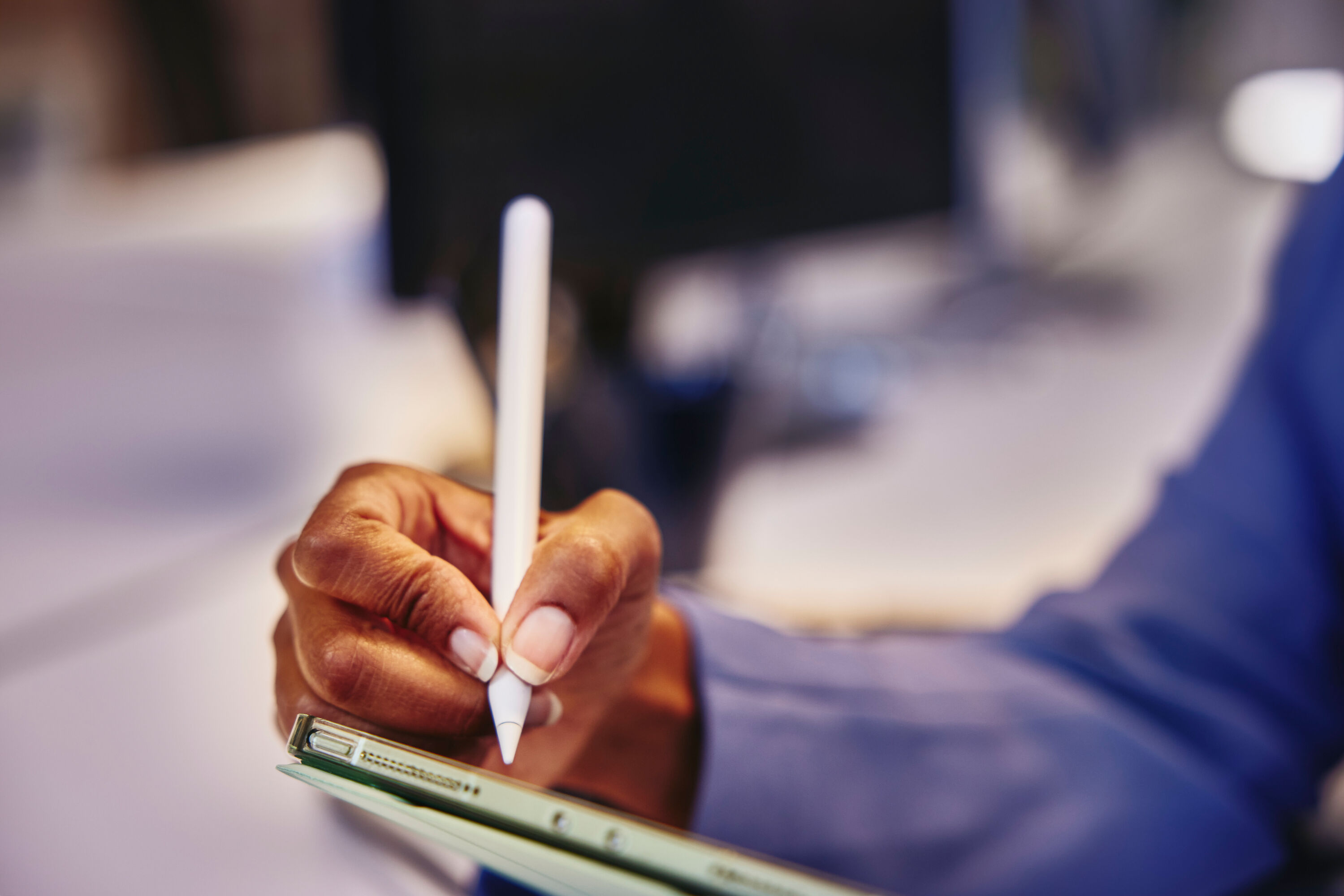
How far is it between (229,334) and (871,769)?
0.31 m

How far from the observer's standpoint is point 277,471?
0.90 ft

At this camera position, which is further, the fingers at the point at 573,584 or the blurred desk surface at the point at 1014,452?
the blurred desk surface at the point at 1014,452

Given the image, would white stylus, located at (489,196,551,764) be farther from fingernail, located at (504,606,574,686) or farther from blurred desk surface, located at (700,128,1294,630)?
blurred desk surface, located at (700,128,1294,630)

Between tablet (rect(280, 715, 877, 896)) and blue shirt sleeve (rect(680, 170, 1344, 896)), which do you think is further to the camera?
blue shirt sleeve (rect(680, 170, 1344, 896))

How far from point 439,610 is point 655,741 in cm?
7

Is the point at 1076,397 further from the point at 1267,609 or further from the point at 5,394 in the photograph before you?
the point at 5,394

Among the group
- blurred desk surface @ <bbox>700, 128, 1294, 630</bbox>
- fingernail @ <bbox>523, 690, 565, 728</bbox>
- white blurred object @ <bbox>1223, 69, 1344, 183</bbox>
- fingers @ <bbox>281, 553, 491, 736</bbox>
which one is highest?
white blurred object @ <bbox>1223, 69, 1344, 183</bbox>

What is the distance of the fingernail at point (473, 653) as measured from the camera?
0.31 feet

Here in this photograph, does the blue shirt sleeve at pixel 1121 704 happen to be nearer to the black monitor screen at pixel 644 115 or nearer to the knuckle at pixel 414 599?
the knuckle at pixel 414 599

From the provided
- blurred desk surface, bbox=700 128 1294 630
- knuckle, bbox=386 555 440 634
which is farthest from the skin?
blurred desk surface, bbox=700 128 1294 630

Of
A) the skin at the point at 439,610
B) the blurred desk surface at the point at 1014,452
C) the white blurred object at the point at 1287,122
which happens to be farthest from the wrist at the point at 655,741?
the white blurred object at the point at 1287,122

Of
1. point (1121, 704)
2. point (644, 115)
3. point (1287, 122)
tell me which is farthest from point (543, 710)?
point (1287, 122)

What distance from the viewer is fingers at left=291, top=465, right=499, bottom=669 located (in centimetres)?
9

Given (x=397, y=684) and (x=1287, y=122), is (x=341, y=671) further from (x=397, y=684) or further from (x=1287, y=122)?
(x=1287, y=122)
